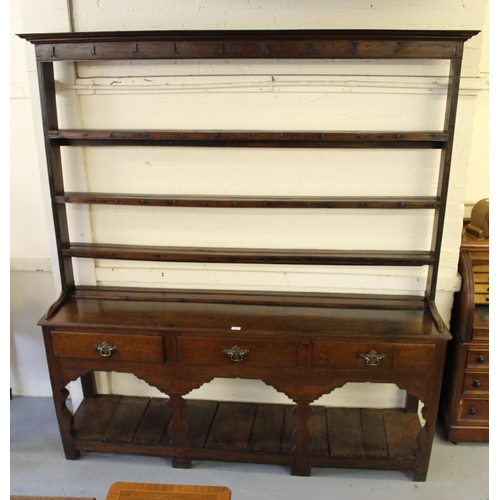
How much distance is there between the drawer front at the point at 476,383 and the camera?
2748 mm

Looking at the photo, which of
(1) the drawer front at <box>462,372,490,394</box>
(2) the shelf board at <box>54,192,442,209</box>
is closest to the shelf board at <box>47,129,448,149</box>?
(2) the shelf board at <box>54,192,442,209</box>

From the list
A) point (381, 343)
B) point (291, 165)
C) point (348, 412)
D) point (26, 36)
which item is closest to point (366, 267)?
point (381, 343)

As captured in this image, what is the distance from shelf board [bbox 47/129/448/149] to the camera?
2.38 m

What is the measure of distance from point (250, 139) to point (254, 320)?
926 mm

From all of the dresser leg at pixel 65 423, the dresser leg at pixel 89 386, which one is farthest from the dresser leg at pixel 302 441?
the dresser leg at pixel 89 386

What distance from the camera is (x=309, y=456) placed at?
2650mm

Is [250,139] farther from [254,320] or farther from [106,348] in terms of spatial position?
[106,348]

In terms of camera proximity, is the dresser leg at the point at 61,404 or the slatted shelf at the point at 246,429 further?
the slatted shelf at the point at 246,429

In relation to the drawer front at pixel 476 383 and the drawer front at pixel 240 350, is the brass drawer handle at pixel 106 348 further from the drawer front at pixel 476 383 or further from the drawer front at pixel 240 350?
the drawer front at pixel 476 383

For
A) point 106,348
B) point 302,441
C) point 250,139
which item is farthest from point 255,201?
point 302,441

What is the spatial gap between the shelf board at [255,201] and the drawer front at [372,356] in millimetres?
698

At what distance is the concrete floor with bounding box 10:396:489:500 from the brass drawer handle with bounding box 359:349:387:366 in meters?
0.75

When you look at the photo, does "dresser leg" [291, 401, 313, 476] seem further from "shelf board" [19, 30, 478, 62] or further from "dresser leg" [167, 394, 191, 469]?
"shelf board" [19, 30, 478, 62]

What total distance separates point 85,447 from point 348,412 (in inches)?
62.0
